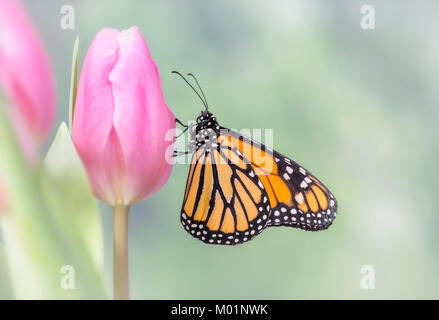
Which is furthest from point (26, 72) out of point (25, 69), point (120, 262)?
point (120, 262)

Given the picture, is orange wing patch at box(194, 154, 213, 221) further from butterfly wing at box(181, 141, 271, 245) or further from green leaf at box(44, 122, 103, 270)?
green leaf at box(44, 122, 103, 270)

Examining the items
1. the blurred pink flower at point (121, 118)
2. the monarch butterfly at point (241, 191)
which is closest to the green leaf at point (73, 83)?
the blurred pink flower at point (121, 118)

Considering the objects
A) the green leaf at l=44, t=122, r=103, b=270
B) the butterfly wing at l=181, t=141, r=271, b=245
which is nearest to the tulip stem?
the green leaf at l=44, t=122, r=103, b=270

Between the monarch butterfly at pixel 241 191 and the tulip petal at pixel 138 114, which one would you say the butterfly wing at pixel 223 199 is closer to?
the monarch butterfly at pixel 241 191

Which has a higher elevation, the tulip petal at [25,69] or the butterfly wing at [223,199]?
the tulip petal at [25,69]

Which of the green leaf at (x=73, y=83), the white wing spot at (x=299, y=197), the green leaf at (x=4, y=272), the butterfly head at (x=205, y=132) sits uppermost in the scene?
the green leaf at (x=73, y=83)

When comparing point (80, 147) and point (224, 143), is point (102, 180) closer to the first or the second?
point (80, 147)
